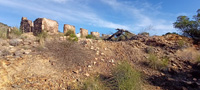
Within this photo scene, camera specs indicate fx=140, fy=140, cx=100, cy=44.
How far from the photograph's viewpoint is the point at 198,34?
9297 mm

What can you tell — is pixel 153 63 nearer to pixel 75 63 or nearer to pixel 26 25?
pixel 75 63

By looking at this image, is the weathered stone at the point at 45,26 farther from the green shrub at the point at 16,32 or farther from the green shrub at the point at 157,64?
the green shrub at the point at 157,64

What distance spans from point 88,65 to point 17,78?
2228 millimetres

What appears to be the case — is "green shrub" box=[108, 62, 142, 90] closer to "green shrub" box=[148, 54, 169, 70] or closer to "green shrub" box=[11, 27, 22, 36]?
"green shrub" box=[148, 54, 169, 70]

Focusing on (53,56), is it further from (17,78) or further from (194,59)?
(194,59)

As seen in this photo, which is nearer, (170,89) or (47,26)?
(170,89)

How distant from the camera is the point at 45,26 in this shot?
739cm

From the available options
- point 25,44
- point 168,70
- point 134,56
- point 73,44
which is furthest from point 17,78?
point 168,70

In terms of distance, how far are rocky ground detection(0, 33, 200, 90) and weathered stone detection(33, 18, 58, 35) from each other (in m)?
1.34

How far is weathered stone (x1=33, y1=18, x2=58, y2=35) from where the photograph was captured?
287 inches

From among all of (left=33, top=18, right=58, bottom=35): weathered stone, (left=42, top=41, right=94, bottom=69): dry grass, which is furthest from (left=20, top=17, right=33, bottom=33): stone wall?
(left=42, top=41, right=94, bottom=69): dry grass

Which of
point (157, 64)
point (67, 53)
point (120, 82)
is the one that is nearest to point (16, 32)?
point (67, 53)

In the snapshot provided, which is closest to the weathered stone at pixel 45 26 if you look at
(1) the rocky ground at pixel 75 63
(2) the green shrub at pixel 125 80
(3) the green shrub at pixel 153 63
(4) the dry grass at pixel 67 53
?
(1) the rocky ground at pixel 75 63

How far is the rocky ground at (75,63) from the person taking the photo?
155 inches
